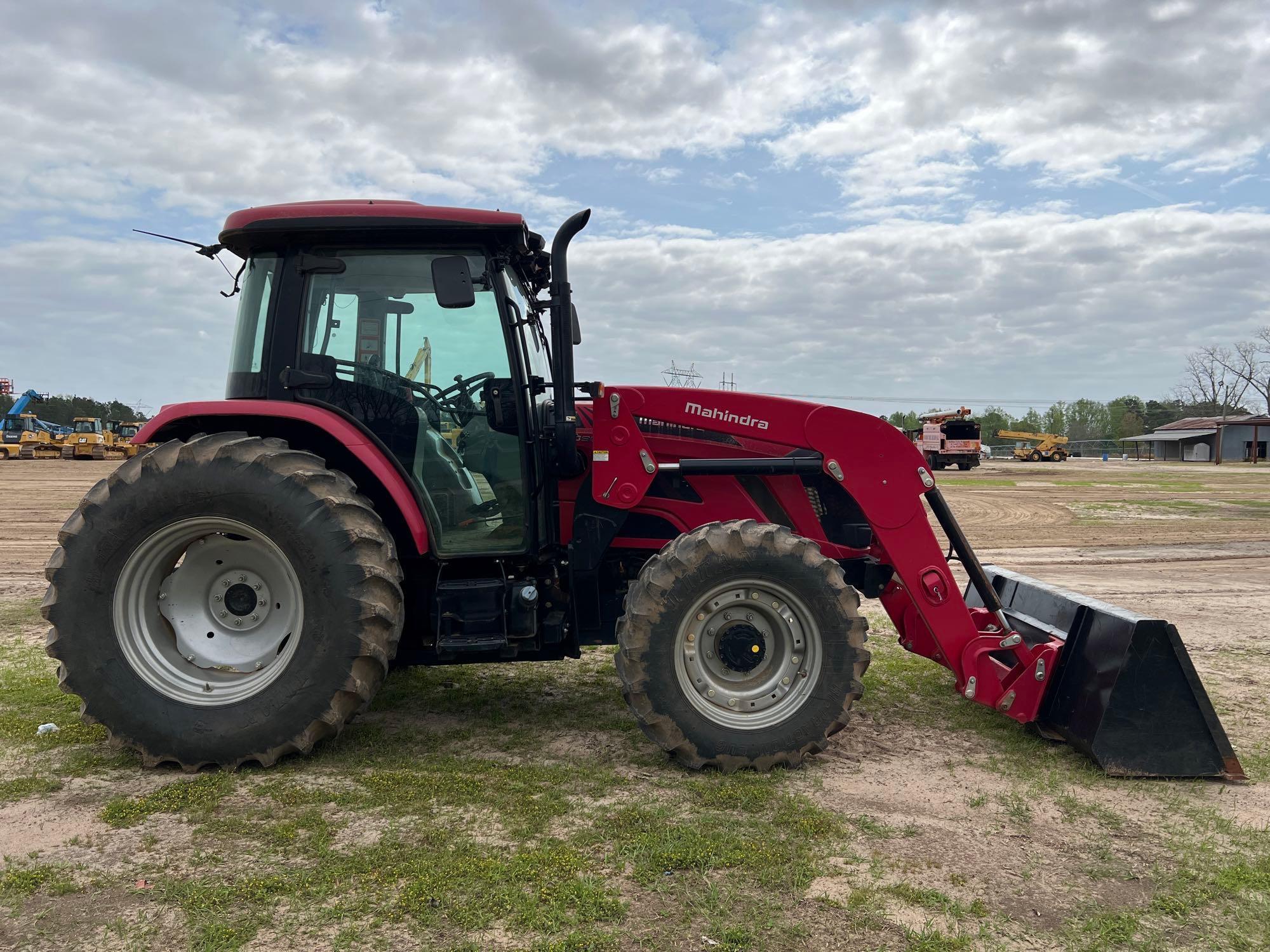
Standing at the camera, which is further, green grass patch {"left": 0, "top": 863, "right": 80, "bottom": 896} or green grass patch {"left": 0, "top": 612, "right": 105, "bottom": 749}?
green grass patch {"left": 0, "top": 612, "right": 105, "bottom": 749}

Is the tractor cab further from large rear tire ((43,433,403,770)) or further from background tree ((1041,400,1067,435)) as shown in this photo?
background tree ((1041,400,1067,435))

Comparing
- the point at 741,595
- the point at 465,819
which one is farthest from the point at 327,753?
the point at 741,595

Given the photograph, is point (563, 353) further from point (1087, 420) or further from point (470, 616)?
point (1087, 420)

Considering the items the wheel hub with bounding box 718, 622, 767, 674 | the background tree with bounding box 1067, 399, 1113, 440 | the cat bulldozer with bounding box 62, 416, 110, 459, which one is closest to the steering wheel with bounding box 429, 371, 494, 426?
the wheel hub with bounding box 718, 622, 767, 674

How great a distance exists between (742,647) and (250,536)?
232 cm

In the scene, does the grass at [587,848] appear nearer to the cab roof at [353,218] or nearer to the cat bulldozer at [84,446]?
the cab roof at [353,218]

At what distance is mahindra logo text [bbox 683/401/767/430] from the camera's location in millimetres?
4562

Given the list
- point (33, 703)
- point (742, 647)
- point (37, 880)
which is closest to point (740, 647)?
point (742, 647)

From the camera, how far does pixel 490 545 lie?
433 cm

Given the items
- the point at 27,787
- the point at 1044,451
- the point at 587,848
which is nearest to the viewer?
the point at 587,848

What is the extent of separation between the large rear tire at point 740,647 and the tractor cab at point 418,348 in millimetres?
885

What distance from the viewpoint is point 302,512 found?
3.82 metres

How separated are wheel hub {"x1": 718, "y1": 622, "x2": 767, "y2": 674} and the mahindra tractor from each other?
0.05 ft

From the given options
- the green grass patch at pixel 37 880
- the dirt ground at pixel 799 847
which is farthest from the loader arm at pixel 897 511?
the green grass patch at pixel 37 880
